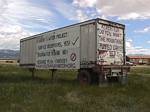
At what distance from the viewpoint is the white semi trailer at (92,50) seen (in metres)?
18.5

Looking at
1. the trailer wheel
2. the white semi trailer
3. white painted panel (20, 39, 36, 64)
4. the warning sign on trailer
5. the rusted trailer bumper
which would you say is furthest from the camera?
white painted panel (20, 39, 36, 64)

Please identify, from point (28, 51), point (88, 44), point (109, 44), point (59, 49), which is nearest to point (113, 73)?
point (109, 44)

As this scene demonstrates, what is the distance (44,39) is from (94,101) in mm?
12922

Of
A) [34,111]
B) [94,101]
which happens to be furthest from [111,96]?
[34,111]

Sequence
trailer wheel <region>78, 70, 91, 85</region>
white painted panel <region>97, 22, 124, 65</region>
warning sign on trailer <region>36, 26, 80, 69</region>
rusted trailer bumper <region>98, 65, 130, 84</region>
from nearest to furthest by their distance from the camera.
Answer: rusted trailer bumper <region>98, 65, 130, 84</region> → white painted panel <region>97, 22, 124, 65</region> → trailer wheel <region>78, 70, 91, 85</region> → warning sign on trailer <region>36, 26, 80, 69</region>

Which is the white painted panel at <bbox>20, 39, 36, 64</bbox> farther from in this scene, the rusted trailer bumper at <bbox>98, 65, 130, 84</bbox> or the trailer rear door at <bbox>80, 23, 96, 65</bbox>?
the rusted trailer bumper at <bbox>98, 65, 130, 84</bbox>

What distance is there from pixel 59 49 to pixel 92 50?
4.23 meters

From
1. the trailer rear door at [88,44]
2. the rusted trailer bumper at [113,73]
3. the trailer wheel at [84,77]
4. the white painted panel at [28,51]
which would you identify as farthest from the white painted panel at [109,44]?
the white painted panel at [28,51]

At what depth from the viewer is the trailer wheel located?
18991mm

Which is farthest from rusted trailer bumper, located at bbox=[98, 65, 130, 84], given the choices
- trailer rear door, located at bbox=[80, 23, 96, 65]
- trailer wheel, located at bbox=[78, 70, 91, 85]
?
trailer wheel, located at bbox=[78, 70, 91, 85]

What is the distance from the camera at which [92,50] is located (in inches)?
734

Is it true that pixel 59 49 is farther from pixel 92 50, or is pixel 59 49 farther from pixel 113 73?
pixel 113 73

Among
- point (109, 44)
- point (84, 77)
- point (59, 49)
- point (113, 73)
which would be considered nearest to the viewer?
point (113, 73)

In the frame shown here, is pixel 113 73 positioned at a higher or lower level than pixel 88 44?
lower
